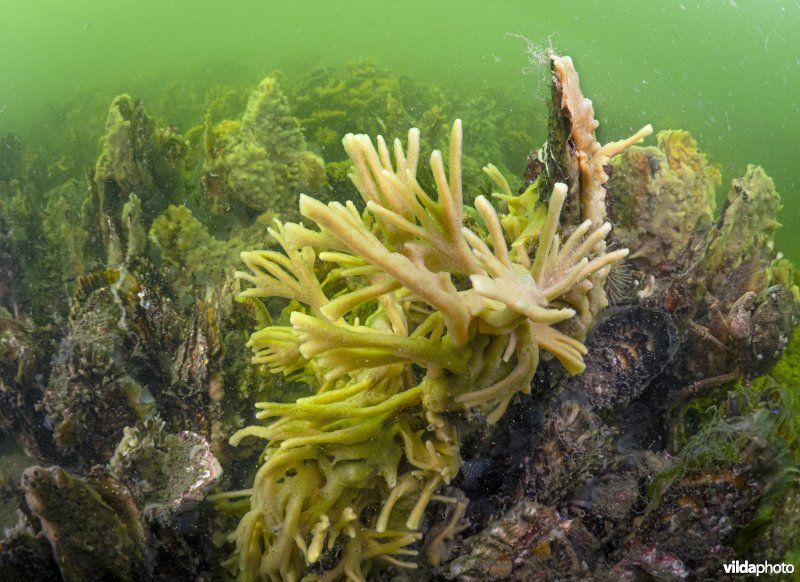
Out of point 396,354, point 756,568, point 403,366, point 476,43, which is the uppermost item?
point 476,43

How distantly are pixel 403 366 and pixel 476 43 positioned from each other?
53265 millimetres

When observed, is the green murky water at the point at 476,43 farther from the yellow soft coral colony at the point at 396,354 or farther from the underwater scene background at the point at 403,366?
the yellow soft coral colony at the point at 396,354

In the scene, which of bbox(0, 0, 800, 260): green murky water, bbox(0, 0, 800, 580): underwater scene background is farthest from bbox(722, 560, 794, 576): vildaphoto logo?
bbox(0, 0, 800, 260): green murky water

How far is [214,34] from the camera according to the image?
43562 mm

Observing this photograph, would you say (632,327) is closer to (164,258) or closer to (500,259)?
(500,259)

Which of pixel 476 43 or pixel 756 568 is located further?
pixel 476 43

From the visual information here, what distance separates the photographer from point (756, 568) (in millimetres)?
1518

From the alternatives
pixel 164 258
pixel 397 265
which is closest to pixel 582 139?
pixel 397 265

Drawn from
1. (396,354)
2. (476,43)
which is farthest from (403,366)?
(476,43)

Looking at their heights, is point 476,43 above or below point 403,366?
above

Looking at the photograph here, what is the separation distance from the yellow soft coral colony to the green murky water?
825 inches

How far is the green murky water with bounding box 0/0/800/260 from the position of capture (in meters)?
28.8

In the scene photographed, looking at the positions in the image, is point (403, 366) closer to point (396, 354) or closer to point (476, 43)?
point (396, 354)

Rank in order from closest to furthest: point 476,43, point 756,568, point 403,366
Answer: point 756,568 → point 403,366 → point 476,43
